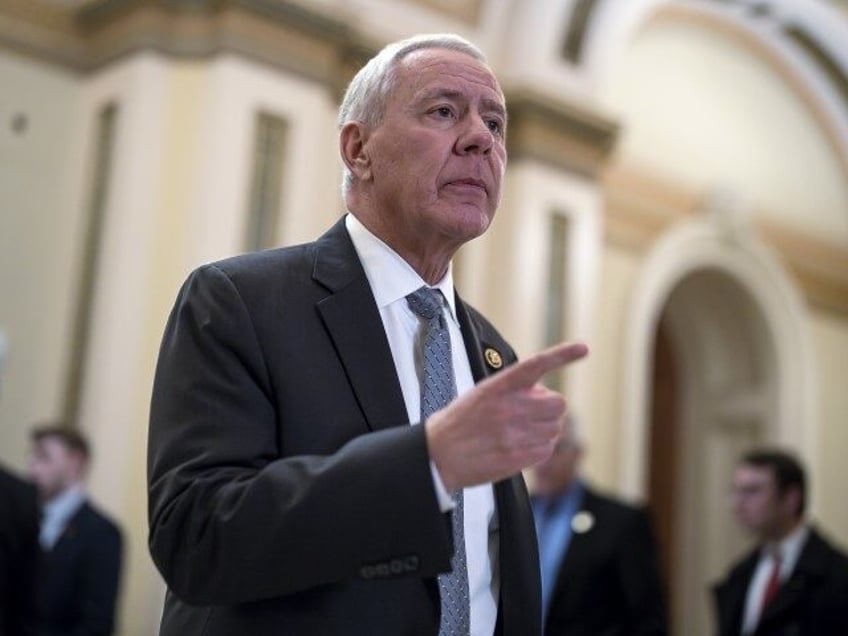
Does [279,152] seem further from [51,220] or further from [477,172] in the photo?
[477,172]

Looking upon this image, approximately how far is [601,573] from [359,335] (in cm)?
313

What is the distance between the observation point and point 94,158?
20.3ft

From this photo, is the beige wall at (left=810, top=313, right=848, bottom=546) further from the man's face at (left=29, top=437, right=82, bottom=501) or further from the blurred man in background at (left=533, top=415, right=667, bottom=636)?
the man's face at (left=29, top=437, right=82, bottom=501)

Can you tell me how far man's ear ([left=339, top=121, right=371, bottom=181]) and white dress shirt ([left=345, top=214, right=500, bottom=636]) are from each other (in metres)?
0.09

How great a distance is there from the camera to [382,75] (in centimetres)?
178

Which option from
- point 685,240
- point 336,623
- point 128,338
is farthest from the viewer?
point 685,240

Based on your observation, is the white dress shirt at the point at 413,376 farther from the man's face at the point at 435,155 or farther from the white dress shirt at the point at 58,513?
the white dress shirt at the point at 58,513

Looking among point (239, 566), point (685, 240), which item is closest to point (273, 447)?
point (239, 566)

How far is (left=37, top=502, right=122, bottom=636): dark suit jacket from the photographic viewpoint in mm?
4738

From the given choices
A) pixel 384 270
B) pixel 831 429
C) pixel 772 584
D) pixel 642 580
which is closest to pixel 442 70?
pixel 384 270

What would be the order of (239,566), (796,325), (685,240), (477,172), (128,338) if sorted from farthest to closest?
(796,325) < (685,240) < (128,338) < (477,172) < (239,566)

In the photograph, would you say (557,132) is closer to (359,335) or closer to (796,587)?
(796,587)

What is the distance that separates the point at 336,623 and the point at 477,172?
2.22 feet

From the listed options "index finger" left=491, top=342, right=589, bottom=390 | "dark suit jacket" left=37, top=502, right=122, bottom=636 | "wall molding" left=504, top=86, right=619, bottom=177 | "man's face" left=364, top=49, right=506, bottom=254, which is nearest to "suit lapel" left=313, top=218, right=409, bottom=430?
"man's face" left=364, top=49, right=506, bottom=254
